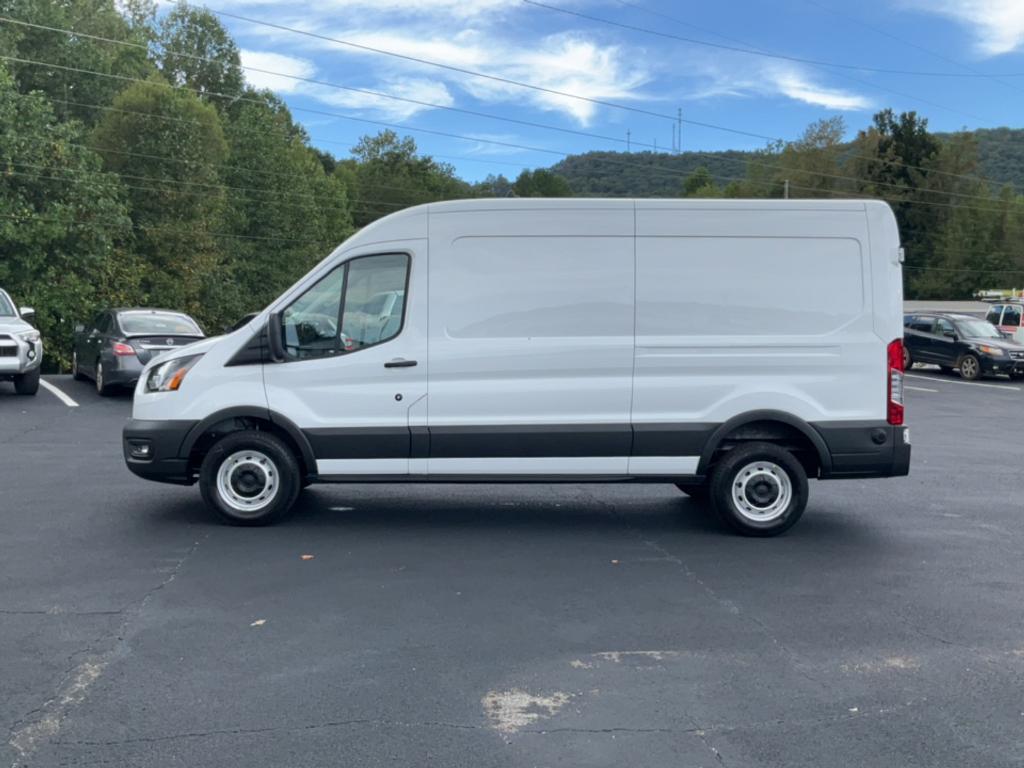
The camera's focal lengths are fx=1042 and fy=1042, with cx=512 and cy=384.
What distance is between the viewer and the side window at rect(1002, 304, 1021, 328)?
113ft

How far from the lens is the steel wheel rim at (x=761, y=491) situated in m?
7.87

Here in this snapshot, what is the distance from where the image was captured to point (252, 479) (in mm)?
7938

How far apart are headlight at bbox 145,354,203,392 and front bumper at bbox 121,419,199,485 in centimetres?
27

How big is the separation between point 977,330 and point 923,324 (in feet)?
5.62

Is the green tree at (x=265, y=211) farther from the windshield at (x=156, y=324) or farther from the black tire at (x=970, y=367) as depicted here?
the windshield at (x=156, y=324)

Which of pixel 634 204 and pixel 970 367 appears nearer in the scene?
pixel 634 204

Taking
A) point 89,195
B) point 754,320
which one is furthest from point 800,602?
point 89,195

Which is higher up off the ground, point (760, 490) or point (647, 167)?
point (647, 167)

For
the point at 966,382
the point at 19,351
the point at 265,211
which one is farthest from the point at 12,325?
the point at 265,211

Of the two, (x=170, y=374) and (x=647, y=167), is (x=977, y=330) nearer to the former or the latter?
(x=170, y=374)

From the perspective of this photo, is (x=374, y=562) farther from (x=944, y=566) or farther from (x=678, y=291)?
(x=944, y=566)

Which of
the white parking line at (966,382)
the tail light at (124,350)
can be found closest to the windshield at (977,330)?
the white parking line at (966,382)

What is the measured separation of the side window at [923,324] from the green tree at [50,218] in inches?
1067

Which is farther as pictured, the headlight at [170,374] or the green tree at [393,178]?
the green tree at [393,178]
